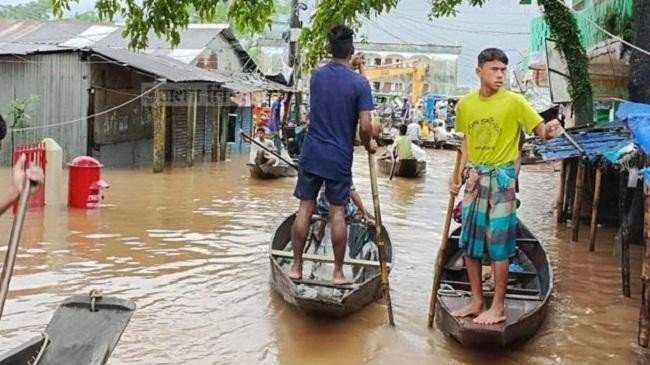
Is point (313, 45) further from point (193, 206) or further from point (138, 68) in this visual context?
point (138, 68)

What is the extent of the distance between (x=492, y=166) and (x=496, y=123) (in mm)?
317

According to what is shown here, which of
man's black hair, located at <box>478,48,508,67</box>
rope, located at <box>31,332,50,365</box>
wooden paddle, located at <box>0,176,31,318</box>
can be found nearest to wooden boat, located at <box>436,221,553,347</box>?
man's black hair, located at <box>478,48,508,67</box>

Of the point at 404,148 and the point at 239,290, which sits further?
the point at 404,148

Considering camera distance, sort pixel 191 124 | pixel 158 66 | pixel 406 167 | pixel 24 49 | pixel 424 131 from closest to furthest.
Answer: pixel 24 49 → pixel 158 66 → pixel 406 167 → pixel 191 124 → pixel 424 131

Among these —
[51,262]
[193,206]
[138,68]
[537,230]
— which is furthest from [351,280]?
[138,68]

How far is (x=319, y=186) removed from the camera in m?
6.76

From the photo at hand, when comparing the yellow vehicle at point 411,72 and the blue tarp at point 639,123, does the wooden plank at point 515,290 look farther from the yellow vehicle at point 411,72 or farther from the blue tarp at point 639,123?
the yellow vehicle at point 411,72

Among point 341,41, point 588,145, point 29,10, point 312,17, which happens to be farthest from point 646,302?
point 29,10

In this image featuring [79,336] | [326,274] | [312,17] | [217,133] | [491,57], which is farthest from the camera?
[217,133]

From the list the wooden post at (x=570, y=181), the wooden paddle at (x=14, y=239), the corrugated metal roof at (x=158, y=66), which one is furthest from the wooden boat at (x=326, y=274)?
the corrugated metal roof at (x=158, y=66)

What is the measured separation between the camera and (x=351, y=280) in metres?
7.16

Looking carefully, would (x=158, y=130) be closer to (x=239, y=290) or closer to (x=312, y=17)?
(x=312, y=17)

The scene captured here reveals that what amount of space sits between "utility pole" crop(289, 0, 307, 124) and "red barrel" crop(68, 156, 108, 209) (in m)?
11.3

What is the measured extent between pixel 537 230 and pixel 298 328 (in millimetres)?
7374
